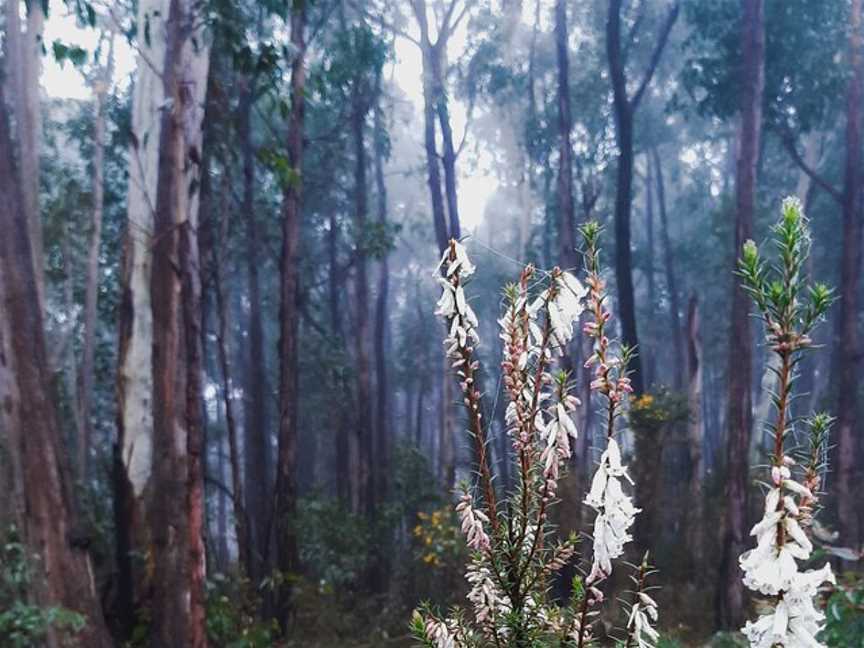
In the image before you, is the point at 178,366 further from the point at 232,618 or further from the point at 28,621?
the point at 232,618

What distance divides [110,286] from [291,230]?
15.7ft

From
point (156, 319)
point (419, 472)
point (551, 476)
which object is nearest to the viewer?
point (551, 476)

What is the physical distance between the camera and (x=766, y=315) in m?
1.07

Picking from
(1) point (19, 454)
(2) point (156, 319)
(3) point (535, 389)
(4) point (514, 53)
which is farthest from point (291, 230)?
(4) point (514, 53)

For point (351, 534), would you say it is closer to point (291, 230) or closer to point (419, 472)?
point (419, 472)

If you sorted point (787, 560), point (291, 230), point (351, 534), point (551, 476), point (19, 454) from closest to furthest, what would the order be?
1. point (787, 560)
2. point (551, 476)
3. point (19, 454)
4. point (291, 230)
5. point (351, 534)

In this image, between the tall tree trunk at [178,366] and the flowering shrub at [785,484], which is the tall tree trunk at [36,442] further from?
the flowering shrub at [785,484]

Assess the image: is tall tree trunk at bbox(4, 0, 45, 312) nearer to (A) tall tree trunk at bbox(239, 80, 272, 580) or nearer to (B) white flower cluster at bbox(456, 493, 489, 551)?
(A) tall tree trunk at bbox(239, 80, 272, 580)

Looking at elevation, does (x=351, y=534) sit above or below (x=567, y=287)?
below

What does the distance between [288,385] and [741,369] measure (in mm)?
5170

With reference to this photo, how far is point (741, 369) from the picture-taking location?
9.26 m

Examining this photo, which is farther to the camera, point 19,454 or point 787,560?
point 19,454

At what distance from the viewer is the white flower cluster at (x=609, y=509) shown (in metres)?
1.28

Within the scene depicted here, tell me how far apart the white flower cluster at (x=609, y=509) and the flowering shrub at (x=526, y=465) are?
0.08m
